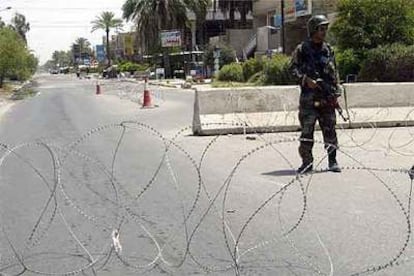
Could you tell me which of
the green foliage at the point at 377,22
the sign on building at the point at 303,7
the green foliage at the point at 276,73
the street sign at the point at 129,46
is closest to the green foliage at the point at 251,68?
the green foliage at the point at 276,73

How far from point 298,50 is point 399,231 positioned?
137 inches

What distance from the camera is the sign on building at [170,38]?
234ft

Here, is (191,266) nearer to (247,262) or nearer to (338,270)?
(247,262)

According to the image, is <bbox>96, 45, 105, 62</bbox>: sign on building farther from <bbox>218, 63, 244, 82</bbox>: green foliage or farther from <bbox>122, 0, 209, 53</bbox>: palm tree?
<bbox>218, 63, 244, 82</bbox>: green foliage

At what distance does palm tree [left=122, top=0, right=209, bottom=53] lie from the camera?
74312 millimetres

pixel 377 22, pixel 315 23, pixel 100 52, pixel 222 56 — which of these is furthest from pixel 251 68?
pixel 100 52

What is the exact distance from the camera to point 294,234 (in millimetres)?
6246

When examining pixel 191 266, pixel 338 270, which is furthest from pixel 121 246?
pixel 338 270

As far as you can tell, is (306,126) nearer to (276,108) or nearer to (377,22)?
(276,108)

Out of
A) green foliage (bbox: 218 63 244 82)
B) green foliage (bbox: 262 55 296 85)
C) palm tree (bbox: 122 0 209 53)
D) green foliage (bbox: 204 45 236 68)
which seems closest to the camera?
green foliage (bbox: 262 55 296 85)

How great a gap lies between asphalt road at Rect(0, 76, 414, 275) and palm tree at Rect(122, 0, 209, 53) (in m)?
63.4

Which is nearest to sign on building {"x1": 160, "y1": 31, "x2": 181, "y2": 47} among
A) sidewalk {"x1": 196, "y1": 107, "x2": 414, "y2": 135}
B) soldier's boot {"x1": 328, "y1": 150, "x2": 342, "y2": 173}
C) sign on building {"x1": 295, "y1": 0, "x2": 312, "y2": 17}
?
sign on building {"x1": 295, "y1": 0, "x2": 312, "y2": 17}

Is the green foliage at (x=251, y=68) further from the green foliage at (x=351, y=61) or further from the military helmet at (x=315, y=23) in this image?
the military helmet at (x=315, y=23)

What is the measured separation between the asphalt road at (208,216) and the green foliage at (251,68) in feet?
111
